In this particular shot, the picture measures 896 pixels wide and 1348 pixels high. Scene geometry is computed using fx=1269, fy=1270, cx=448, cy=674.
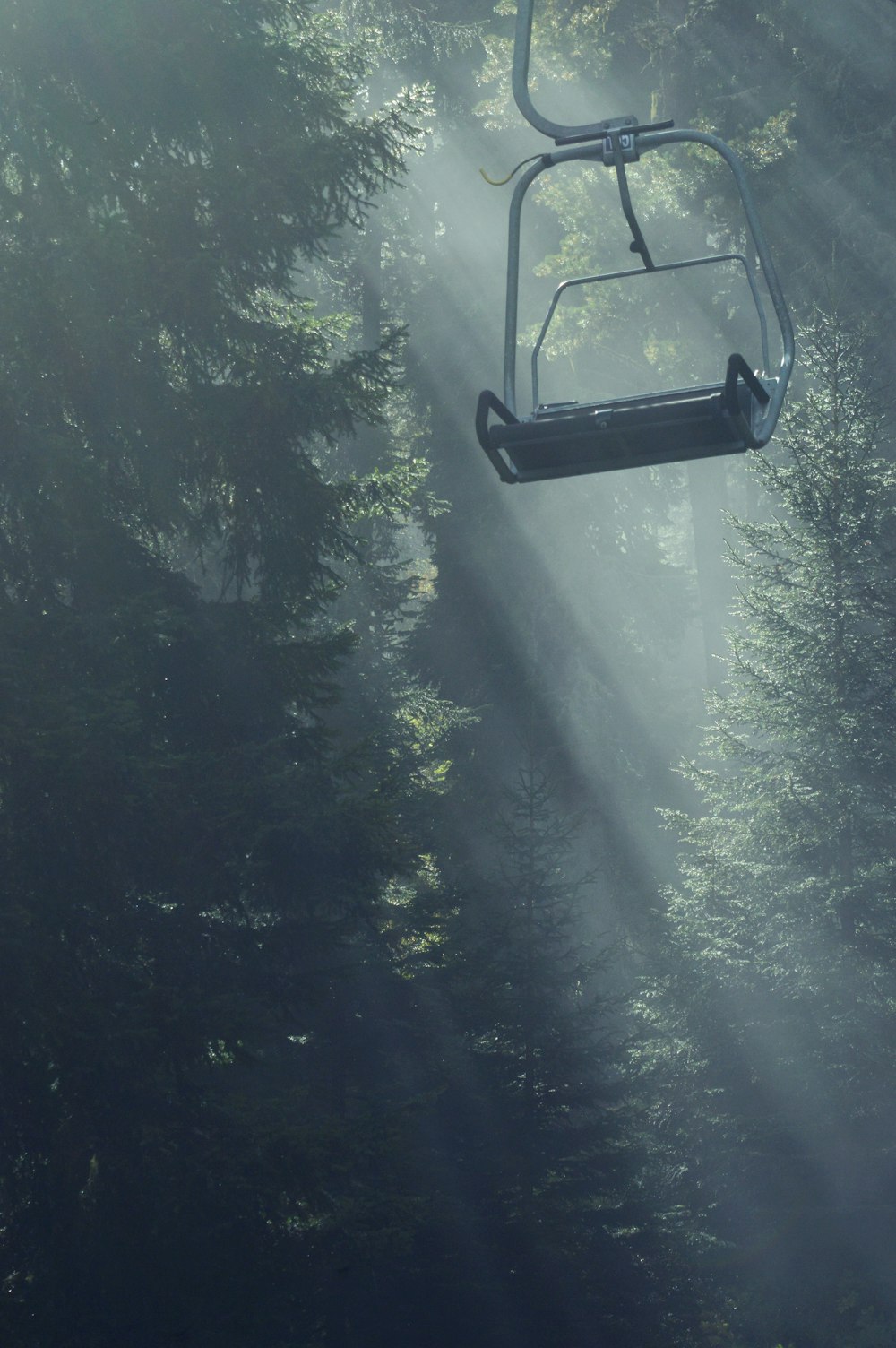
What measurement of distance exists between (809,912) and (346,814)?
6.18 meters

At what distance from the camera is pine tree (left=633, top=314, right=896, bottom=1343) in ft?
41.1

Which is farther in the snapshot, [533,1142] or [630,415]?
[533,1142]

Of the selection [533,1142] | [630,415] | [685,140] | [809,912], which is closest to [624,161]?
[685,140]

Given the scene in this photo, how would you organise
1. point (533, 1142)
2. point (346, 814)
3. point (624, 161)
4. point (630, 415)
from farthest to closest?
point (533, 1142) → point (346, 814) → point (624, 161) → point (630, 415)

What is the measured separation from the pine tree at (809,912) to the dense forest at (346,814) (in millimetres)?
49

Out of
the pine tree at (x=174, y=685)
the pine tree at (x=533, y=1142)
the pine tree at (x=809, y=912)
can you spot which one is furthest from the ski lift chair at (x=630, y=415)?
the pine tree at (x=809, y=912)

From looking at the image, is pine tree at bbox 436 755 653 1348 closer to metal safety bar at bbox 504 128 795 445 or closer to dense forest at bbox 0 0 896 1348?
dense forest at bbox 0 0 896 1348

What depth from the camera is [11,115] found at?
8.78 meters

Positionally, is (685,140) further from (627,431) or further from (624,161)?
(627,431)

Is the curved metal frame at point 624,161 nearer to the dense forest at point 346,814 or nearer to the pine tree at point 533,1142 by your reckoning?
the dense forest at point 346,814

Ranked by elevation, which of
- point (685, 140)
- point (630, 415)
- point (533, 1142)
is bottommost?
point (630, 415)

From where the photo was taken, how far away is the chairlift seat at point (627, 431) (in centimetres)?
403

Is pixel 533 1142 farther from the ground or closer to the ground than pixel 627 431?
farther from the ground

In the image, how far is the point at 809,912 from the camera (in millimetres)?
12758
